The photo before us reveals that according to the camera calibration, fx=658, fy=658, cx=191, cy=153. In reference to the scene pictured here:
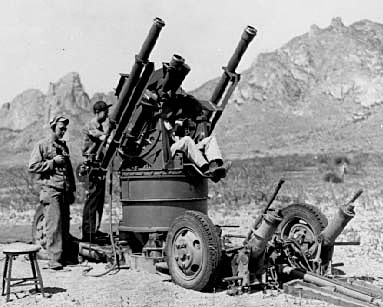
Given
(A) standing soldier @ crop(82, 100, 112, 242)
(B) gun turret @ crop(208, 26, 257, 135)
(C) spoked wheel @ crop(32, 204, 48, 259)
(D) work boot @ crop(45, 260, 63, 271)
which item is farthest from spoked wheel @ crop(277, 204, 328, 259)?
(C) spoked wheel @ crop(32, 204, 48, 259)

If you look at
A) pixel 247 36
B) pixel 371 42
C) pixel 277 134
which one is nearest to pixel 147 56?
pixel 247 36

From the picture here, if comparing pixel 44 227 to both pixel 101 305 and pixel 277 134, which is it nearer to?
pixel 101 305

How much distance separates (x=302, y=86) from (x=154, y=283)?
89071 mm

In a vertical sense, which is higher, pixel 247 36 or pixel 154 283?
pixel 247 36

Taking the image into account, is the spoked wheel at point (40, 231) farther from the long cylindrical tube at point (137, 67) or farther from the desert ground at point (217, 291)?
the long cylindrical tube at point (137, 67)

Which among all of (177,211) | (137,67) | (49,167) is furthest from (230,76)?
(49,167)

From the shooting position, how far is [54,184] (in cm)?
980

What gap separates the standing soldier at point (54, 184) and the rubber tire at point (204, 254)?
2.21 meters

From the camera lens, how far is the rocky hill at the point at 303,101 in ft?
244

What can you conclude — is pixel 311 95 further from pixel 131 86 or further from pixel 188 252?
pixel 188 252

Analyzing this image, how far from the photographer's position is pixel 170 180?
30.7ft

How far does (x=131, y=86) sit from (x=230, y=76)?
5.06ft

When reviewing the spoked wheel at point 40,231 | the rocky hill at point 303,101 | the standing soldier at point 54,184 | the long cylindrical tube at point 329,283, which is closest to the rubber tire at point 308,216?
the long cylindrical tube at point 329,283

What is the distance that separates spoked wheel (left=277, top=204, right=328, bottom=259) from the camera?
8883 millimetres
